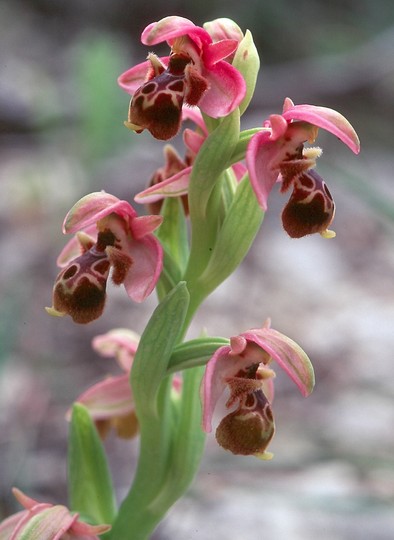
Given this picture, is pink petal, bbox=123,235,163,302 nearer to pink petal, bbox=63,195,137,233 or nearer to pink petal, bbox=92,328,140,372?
pink petal, bbox=63,195,137,233

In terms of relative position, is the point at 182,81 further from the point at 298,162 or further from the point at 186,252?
the point at 186,252

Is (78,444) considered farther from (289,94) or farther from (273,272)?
(289,94)

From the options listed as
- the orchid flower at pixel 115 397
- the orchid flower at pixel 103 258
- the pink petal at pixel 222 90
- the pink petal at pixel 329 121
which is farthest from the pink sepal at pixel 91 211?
the orchid flower at pixel 115 397

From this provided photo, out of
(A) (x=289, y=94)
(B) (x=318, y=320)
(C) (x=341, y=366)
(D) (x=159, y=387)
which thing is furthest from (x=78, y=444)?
(A) (x=289, y=94)

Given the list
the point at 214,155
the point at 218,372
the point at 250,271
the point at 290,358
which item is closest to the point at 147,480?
the point at 218,372

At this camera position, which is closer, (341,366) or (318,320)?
(341,366)

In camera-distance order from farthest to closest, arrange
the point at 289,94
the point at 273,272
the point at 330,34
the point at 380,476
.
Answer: the point at 330,34 < the point at 289,94 < the point at 273,272 < the point at 380,476
